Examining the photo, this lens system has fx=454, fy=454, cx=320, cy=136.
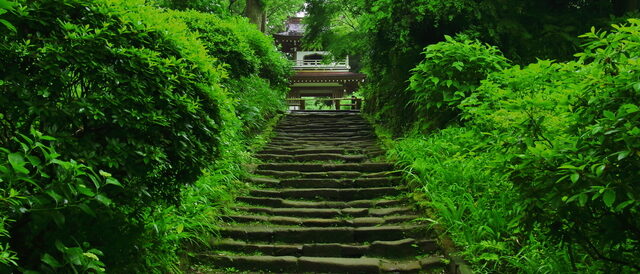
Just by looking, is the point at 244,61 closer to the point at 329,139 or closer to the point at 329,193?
the point at 329,139

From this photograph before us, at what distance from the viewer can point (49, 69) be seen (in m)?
2.85

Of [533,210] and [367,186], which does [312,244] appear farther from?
[533,210]

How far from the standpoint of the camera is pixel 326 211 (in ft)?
20.8

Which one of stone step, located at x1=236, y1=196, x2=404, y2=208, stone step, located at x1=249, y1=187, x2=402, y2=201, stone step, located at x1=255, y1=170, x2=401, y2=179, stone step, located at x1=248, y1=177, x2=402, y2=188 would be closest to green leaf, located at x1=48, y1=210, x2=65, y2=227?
stone step, located at x1=236, y1=196, x2=404, y2=208

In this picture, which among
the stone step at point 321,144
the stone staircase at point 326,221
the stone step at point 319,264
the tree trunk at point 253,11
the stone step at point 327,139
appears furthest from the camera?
the tree trunk at point 253,11

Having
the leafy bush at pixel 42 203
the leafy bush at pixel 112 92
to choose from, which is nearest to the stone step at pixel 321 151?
the leafy bush at pixel 112 92

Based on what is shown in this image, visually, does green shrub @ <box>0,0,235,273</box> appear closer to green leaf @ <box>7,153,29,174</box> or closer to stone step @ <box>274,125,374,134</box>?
green leaf @ <box>7,153,29,174</box>

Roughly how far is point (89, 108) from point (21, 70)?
455 mm

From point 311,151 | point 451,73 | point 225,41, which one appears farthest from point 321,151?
point 451,73

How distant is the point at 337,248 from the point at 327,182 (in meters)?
2.28

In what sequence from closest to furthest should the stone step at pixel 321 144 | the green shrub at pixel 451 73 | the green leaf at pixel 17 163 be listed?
the green leaf at pixel 17 163
the green shrub at pixel 451 73
the stone step at pixel 321 144

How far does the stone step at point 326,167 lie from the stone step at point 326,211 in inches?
64.1

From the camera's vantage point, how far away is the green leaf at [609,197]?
87.4 inches

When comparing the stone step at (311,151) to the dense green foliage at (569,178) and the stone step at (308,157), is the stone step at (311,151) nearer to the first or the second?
the stone step at (308,157)
